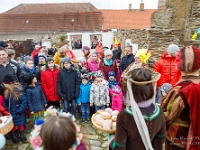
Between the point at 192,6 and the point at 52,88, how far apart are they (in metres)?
5.98

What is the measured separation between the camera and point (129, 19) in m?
28.6

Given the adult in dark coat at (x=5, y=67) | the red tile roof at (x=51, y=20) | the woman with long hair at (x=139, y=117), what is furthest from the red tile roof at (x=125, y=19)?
the woman with long hair at (x=139, y=117)

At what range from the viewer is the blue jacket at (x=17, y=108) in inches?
140

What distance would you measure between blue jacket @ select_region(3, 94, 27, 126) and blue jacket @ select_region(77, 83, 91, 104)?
1.35 meters

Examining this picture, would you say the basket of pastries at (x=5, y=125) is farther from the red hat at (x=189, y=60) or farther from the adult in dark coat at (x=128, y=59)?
the adult in dark coat at (x=128, y=59)

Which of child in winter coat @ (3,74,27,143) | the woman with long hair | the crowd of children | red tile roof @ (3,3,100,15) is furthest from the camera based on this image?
red tile roof @ (3,3,100,15)

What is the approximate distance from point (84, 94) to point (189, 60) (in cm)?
301

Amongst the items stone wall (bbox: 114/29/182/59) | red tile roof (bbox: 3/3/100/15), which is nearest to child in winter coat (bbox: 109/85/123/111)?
stone wall (bbox: 114/29/182/59)

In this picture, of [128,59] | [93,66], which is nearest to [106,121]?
[93,66]

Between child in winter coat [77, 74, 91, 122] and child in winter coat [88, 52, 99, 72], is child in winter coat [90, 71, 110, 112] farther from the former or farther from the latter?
child in winter coat [88, 52, 99, 72]

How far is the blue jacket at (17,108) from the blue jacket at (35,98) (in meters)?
0.18

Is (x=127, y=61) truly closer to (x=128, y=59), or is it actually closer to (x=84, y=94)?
(x=128, y=59)

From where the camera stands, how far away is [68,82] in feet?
14.4

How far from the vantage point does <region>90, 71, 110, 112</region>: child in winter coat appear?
4388mm
